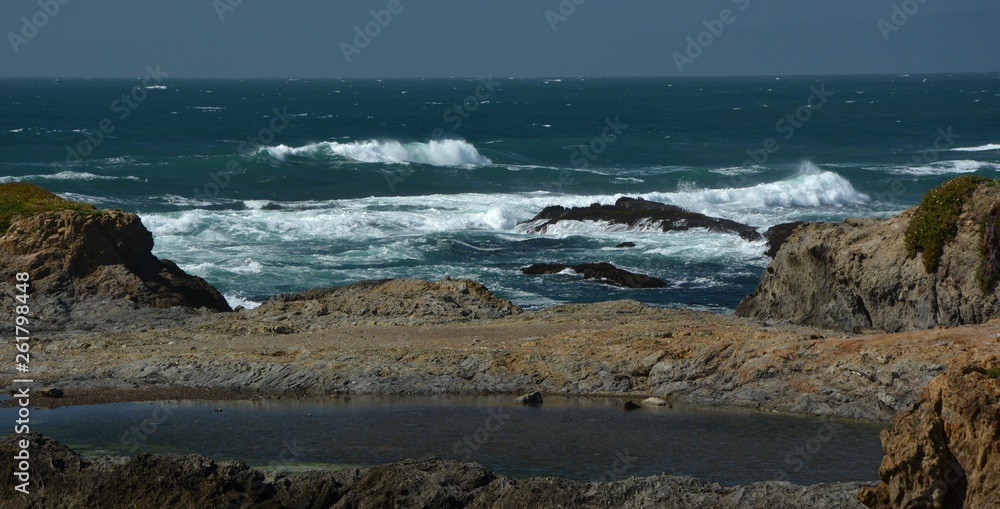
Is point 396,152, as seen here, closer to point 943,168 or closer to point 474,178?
point 474,178

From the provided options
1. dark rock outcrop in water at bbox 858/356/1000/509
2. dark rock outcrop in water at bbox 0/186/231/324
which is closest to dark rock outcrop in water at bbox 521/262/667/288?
dark rock outcrop in water at bbox 0/186/231/324

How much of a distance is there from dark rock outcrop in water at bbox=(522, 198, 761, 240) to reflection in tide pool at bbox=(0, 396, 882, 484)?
23638mm

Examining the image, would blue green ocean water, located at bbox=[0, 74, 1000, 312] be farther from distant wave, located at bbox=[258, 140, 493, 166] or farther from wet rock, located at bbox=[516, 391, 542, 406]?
wet rock, located at bbox=[516, 391, 542, 406]

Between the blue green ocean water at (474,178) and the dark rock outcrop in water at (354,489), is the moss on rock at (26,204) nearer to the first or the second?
the blue green ocean water at (474,178)

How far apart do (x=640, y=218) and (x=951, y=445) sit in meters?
32.2

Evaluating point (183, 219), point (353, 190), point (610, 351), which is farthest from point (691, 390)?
point (353, 190)

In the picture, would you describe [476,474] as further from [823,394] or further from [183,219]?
[183,219]

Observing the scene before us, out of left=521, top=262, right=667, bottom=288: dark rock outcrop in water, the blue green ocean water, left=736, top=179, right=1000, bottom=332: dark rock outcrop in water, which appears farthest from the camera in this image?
the blue green ocean water

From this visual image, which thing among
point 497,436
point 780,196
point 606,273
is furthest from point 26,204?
point 780,196

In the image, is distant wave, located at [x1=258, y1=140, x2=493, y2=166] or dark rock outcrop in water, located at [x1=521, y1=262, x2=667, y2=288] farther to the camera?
distant wave, located at [x1=258, y1=140, x2=493, y2=166]

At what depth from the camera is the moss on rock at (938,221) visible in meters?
19.4

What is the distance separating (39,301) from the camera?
893 inches

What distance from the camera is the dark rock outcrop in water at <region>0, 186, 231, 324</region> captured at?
22969 mm

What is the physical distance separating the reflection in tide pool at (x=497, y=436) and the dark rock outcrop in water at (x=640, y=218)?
77.6ft
